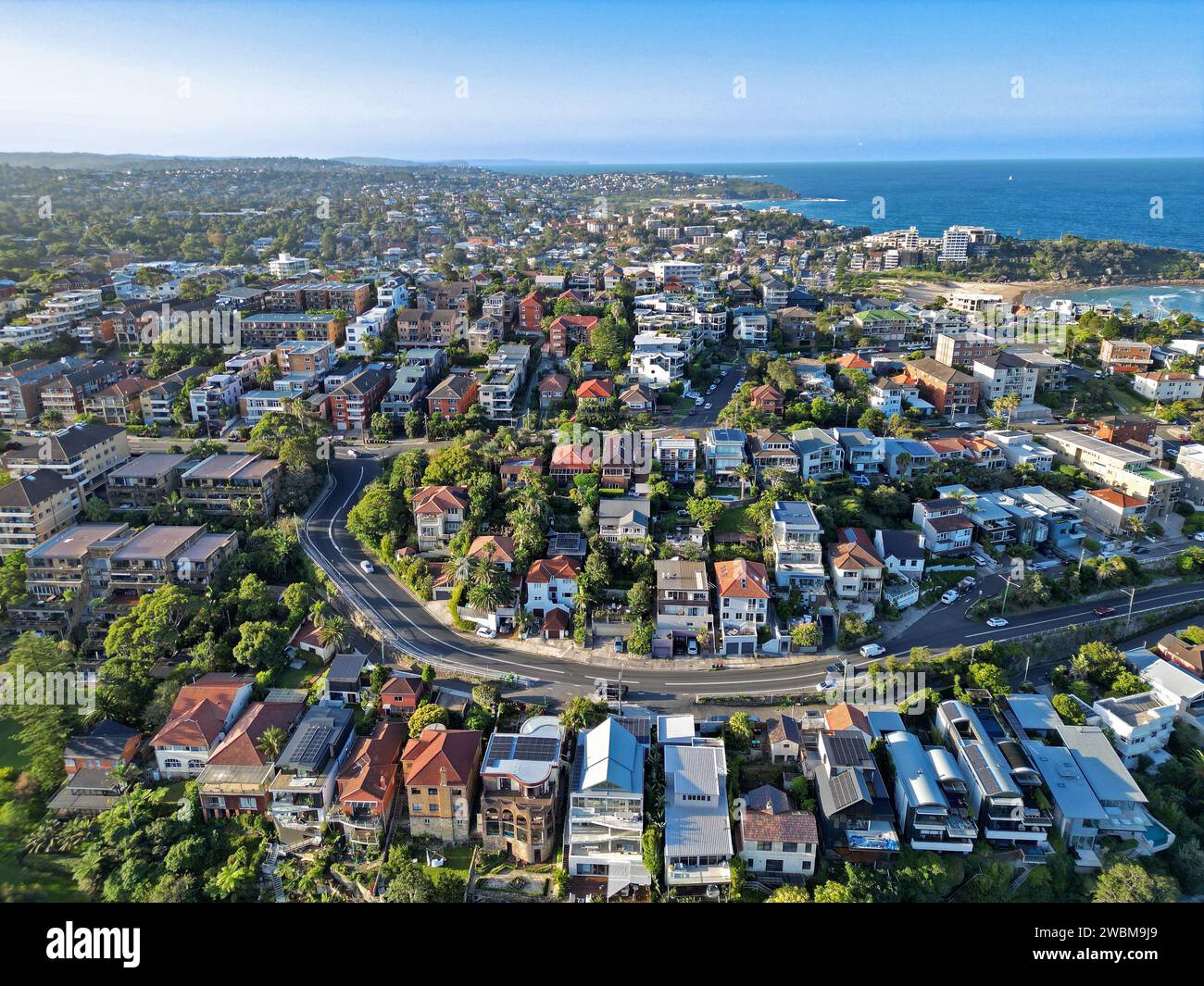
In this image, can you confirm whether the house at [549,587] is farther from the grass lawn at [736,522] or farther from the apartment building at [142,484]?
the apartment building at [142,484]

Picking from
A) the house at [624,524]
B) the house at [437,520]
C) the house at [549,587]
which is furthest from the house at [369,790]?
the house at [624,524]

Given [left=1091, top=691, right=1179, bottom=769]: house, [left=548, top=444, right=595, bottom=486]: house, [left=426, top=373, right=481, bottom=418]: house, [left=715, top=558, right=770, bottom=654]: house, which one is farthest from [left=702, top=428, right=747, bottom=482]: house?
[left=1091, top=691, right=1179, bottom=769]: house

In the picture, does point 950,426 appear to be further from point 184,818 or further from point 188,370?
point 188,370

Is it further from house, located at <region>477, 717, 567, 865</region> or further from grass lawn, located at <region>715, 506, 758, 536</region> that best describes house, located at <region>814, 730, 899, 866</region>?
grass lawn, located at <region>715, 506, 758, 536</region>

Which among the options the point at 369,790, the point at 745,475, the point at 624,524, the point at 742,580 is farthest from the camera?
the point at 745,475

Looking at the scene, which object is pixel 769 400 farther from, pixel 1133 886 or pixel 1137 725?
pixel 1133 886

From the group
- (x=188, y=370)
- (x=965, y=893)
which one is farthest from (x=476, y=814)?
(x=188, y=370)

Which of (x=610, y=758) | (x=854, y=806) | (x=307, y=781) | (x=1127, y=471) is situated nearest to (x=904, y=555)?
(x=854, y=806)
